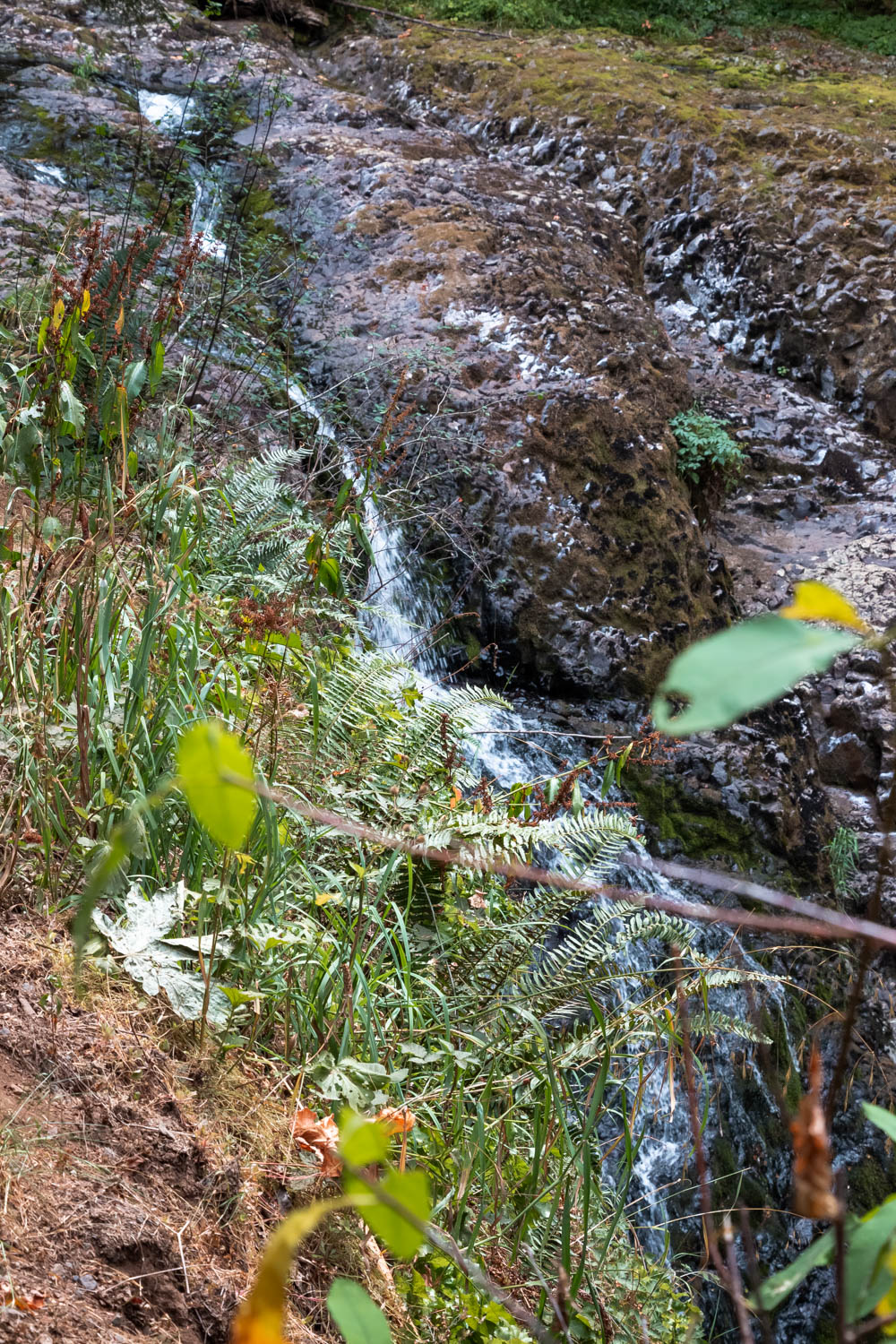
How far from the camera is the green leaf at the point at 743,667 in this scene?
1.12 ft

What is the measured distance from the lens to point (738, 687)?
0.35 metres

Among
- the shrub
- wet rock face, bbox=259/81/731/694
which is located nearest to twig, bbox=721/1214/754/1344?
wet rock face, bbox=259/81/731/694

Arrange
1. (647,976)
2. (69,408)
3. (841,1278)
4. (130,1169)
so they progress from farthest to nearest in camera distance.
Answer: (647,976) → (69,408) → (130,1169) → (841,1278)

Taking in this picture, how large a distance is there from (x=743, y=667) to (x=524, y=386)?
5491 millimetres

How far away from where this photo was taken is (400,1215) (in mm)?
463

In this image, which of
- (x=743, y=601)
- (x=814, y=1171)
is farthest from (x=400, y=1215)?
(x=743, y=601)

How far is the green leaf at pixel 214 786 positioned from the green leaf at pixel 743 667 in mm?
200

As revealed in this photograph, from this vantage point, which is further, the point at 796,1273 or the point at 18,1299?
the point at 18,1299

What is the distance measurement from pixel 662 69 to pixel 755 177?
2.61m

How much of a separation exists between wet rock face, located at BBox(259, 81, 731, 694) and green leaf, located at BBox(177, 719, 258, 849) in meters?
4.39

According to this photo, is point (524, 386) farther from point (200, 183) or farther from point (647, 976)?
point (647, 976)

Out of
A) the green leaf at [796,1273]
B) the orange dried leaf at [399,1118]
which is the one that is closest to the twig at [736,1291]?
the green leaf at [796,1273]

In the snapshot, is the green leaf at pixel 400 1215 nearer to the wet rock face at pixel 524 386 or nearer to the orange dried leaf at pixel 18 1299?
the orange dried leaf at pixel 18 1299

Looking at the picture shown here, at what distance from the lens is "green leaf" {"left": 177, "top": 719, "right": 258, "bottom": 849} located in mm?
437
